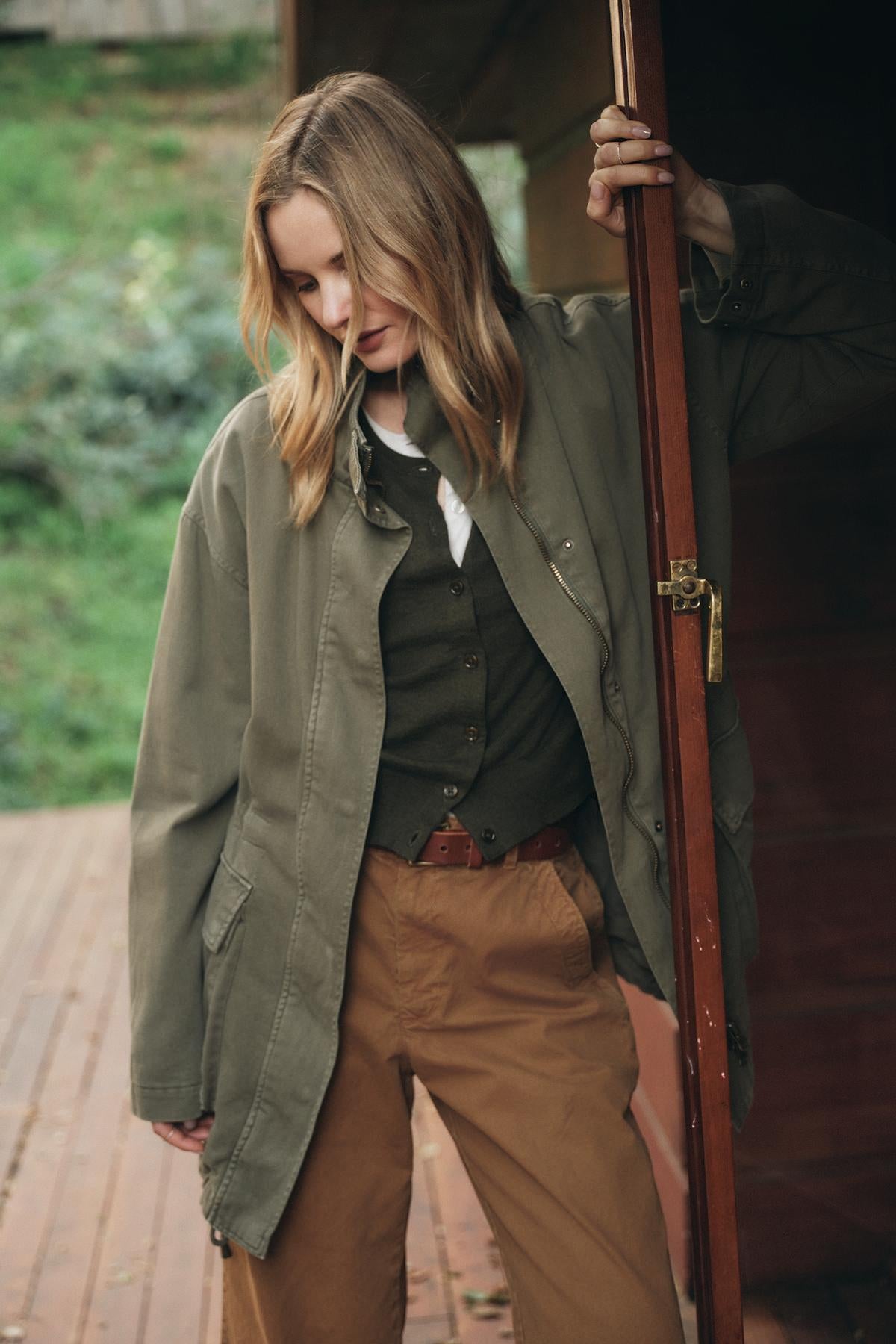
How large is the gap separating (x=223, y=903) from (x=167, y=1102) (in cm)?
30

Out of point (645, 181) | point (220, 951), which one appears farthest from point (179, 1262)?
point (645, 181)

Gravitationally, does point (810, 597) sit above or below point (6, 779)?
above

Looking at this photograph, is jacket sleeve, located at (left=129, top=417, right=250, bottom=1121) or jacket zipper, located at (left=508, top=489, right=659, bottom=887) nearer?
jacket zipper, located at (left=508, top=489, right=659, bottom=887)

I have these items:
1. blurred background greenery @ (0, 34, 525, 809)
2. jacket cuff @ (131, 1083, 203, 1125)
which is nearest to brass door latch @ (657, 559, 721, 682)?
jacket cuff @ (131, 1083, 203, 1125)

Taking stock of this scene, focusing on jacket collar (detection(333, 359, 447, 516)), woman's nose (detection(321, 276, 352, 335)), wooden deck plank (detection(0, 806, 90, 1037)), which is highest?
woman's nose (detection(321, 276, 352, 335))

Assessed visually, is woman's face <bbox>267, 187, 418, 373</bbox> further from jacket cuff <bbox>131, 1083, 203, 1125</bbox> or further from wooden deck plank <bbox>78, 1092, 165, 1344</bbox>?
wooden deck plank <bbox>78, 1092, 165, 1344</bbox>

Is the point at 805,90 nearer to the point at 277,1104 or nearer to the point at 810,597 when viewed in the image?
the point at 810,597

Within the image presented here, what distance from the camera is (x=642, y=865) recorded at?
190 cm

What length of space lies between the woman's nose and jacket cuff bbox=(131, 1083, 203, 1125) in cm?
110

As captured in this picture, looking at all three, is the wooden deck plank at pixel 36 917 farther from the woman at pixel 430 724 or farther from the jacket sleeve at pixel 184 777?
the woman at pixel 430 724

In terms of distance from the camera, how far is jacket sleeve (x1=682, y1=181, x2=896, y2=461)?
1795mm

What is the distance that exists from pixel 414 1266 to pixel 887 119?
104 inches

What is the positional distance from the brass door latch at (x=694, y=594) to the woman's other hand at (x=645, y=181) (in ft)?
1.36

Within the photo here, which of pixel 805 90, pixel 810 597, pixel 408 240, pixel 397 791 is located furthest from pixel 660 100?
pixel 397 791
